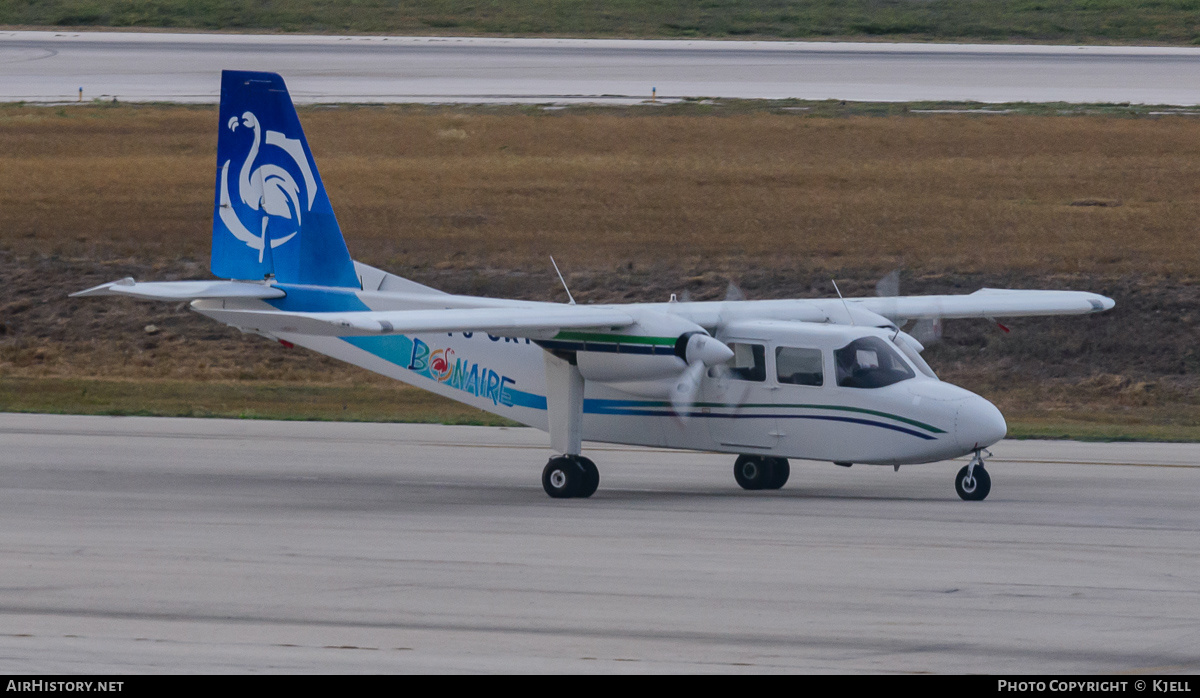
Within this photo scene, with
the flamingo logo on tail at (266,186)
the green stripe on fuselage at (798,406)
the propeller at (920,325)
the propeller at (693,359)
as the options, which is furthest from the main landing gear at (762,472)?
the flamingo logo on tail at (266,186)

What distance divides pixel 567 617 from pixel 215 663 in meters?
3.12

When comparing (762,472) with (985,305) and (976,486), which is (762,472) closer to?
(976,486)

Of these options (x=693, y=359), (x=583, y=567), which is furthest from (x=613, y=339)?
(x=583, y=567)

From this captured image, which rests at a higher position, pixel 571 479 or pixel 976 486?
pixel 976 486

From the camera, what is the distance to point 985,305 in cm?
2416

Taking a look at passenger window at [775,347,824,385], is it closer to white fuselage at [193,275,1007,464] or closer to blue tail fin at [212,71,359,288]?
white fuselage at [193,275,1007,464]

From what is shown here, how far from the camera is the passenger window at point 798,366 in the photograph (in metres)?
20.6

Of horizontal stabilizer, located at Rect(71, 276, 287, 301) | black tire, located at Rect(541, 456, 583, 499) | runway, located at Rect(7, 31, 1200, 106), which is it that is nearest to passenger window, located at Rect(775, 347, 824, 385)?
black tire, located at Rect(541, 456, 583, 499)

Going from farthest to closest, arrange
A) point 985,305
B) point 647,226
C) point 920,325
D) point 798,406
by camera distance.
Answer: point 647,226, point 985,305, point 920,325, point 798,406

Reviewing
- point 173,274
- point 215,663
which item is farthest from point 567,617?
point 173,274

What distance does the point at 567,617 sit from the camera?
13.3 metres

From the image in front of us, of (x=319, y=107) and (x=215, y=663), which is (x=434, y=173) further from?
(x=215, y=663)

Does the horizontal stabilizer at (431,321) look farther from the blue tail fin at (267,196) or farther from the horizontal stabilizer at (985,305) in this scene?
the horizontal stabilizer at (985,305)

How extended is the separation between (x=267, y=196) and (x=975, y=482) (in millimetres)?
11599
